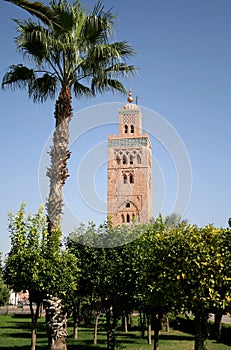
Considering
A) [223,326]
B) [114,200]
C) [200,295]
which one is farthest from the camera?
[114,200]

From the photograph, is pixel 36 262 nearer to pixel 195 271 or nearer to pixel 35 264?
pixel 35 264

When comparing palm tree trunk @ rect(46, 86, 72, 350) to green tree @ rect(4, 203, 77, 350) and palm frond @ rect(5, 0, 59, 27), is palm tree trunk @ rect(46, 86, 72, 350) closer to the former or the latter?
green tree @ rect(4, 203, 77, 350)

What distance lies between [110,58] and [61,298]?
27.4ft

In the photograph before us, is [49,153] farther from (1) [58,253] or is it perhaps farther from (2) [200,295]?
(2) [200,295]

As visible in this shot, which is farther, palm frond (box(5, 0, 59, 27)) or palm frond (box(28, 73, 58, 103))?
palm frond (box(28, 73, 58, 103))

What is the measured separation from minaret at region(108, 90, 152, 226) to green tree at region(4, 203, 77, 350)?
43899mm

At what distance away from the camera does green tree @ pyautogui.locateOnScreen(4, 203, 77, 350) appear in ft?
47.1

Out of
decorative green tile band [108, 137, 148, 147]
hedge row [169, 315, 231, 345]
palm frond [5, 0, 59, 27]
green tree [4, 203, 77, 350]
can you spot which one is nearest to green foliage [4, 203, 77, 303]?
green tree [4, 203, 77, 350]

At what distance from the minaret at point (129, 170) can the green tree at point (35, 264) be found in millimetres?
43899

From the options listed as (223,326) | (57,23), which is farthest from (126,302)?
(223,326)

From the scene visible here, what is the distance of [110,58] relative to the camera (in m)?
14.3

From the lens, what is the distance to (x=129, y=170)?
201 feet

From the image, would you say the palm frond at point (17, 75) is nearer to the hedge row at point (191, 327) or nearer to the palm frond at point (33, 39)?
the palm frond at point (33, 39)

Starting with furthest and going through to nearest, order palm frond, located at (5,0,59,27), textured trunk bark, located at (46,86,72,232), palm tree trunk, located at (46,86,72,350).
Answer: textured trunk bark, located at (46,86,72,232), palm tree trunk, located at (46,86,72,350), palm frond, located at (5,0,59,27)
